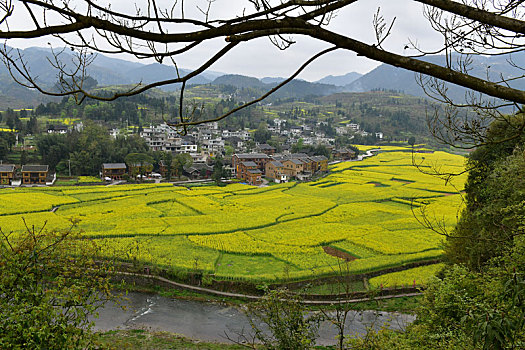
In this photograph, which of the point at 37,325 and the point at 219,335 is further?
the point at 219,335

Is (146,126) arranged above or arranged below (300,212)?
above

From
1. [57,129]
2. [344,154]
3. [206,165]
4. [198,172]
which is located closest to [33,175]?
[198,172]

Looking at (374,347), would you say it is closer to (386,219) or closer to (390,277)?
(390,277)

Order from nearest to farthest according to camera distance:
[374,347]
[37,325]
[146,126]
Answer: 1. [37,325]
2. [374,347]
3. [146,126]

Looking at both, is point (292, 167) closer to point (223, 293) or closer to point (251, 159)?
point (251, 159)

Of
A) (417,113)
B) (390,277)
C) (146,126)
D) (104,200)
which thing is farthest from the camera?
(417,113)

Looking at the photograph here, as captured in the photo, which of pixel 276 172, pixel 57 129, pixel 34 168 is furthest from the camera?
pixel 57 129

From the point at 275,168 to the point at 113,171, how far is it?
18.5 metres

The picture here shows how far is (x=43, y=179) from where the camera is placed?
35250 mm

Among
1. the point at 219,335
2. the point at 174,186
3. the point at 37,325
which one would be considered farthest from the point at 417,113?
the point at 37,325

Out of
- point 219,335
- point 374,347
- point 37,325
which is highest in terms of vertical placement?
point 37,325

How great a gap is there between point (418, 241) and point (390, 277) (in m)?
5.32

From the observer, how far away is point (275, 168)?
4306 centimetres

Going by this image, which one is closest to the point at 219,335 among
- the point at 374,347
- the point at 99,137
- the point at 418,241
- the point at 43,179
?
the point at 374,347
